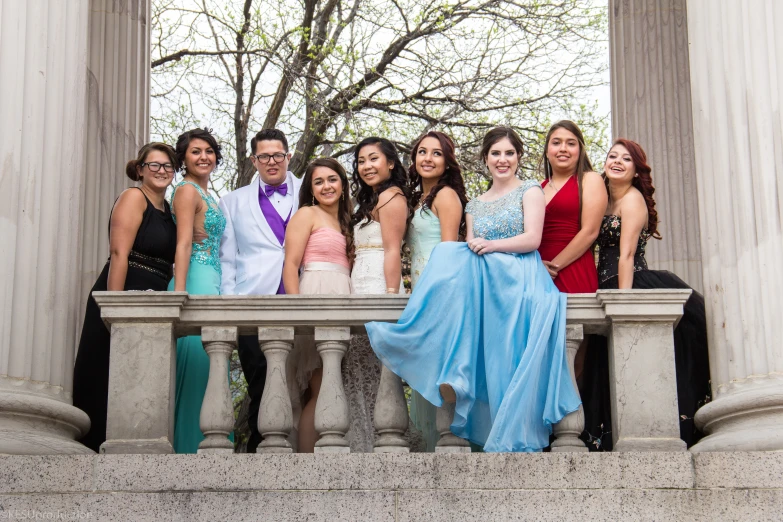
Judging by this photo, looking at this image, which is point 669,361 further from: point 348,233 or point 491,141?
point 348,233

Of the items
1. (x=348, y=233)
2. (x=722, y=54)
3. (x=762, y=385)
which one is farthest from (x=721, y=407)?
(x=348, y=233)

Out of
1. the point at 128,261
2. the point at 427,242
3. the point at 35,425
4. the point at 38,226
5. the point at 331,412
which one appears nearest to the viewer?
the point at 331,412

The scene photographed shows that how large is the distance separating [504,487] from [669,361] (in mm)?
1614

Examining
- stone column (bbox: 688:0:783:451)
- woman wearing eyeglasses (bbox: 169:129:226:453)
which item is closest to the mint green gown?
woman wearing eyeglasses (bbox: 169:129:226:453)

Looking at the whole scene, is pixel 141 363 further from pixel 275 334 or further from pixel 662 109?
pixel 662 109

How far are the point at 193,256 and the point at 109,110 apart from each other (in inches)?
151

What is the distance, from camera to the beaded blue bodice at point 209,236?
10.9 meters

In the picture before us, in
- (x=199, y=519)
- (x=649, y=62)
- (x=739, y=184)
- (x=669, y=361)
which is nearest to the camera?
(x=199, y=519)

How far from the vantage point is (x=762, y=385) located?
8914 mm

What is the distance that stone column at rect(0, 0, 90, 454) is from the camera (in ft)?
29.0

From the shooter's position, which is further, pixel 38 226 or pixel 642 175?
pixel 642 175

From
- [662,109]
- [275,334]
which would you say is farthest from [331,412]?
[662,109]

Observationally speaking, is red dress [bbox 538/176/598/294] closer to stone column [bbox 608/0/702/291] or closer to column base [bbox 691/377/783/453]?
column base [bbox 691/377/783/453]

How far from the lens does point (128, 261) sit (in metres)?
10.5
